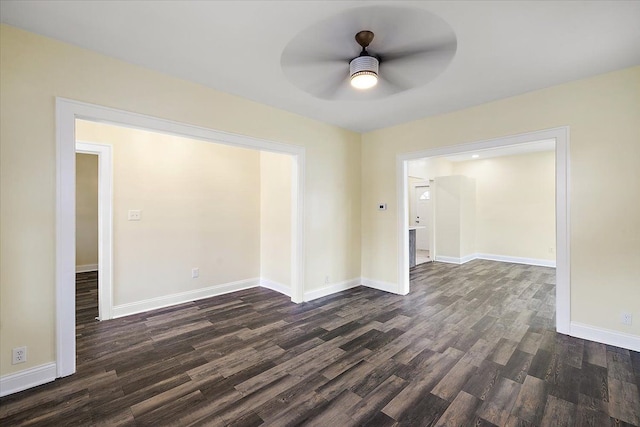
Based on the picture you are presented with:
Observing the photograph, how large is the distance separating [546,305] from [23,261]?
5.96m

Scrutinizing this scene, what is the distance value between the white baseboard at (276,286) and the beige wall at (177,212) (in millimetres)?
208

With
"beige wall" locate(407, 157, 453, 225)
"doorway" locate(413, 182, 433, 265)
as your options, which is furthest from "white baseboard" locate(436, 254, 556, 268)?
"beige wall" locate(407, 157, 453, 225)

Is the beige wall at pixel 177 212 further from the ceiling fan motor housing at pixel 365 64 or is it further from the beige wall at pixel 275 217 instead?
the ceiling fan motor housing at pixel 365 64

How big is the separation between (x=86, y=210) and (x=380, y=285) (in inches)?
268

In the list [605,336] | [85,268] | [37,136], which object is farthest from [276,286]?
[85,268]

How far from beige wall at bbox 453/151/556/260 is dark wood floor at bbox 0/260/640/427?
155 inches

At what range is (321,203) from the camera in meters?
4.36

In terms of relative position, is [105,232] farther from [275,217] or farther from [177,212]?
[275,217]

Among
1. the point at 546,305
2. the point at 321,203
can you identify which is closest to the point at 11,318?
the point at 321,203

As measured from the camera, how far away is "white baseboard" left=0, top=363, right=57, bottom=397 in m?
2.03

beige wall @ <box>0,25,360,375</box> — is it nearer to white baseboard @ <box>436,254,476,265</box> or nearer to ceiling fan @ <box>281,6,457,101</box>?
ceiling fan @ <box>281,6,457,101</box>

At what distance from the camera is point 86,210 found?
6273mm

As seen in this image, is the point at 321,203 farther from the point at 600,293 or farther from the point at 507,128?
the point at 600,293

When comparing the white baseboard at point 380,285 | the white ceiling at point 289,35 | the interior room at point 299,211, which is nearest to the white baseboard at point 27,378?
the interior room at point 299,211
